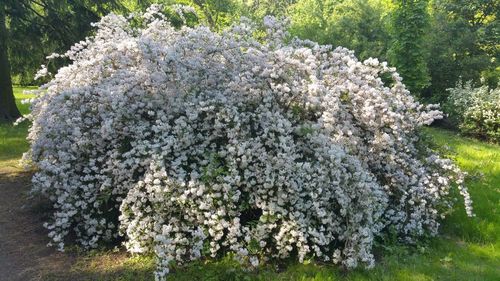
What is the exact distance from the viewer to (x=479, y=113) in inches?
487

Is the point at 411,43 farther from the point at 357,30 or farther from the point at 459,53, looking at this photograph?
the point at 357,30

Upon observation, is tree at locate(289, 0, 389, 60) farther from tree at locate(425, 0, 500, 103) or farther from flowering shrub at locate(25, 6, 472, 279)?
flowering shrub at locate(25, 6, 472, 279)

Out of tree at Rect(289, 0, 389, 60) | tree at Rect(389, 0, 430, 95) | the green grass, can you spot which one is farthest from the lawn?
tree at Rect(289, 0, 389, 60)

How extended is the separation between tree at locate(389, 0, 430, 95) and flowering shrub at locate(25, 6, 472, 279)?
9739 millimetres

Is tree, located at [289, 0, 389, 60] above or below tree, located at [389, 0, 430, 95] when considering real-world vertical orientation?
above

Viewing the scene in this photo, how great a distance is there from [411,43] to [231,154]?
40.5 feet

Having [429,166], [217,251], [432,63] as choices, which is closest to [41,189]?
[217,251]

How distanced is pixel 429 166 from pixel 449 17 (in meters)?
15.6

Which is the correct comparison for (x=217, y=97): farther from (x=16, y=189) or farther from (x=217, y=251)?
(x=16, y=189)

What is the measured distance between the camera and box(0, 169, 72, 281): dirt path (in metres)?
4.23

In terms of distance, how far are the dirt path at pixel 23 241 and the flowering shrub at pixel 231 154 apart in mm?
192

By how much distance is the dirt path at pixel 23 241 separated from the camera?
4230 millimetres

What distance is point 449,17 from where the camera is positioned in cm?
1900

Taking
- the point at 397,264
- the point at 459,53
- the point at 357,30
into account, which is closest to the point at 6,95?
the point at 397,264
